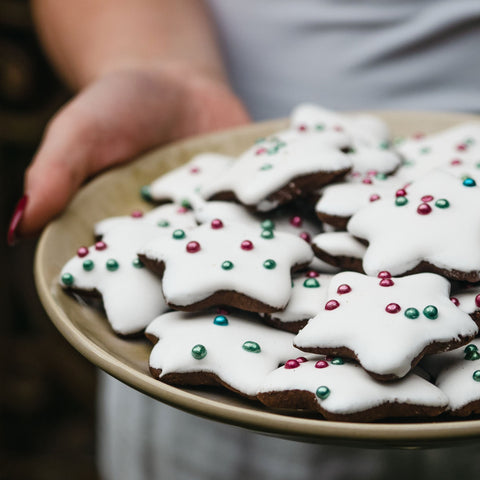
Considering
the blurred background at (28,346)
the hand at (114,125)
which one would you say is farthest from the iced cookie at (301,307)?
the blurred background at (28,346)

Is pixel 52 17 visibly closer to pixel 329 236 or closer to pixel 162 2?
pixel 162 2

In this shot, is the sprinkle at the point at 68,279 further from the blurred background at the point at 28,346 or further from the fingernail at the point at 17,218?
the blurred background at the point at 28,346

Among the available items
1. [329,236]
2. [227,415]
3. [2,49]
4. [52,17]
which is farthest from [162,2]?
[227,415]

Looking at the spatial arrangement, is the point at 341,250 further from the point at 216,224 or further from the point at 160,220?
the point at 160,220

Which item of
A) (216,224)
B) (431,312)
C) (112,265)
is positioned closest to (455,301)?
(431,312)

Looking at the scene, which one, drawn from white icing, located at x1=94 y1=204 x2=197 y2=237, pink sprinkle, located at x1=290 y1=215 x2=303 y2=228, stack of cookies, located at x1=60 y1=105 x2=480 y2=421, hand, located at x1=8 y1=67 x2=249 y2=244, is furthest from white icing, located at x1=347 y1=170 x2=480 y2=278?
hand, located at x1=8 y1=67 x2=249 y2=244
